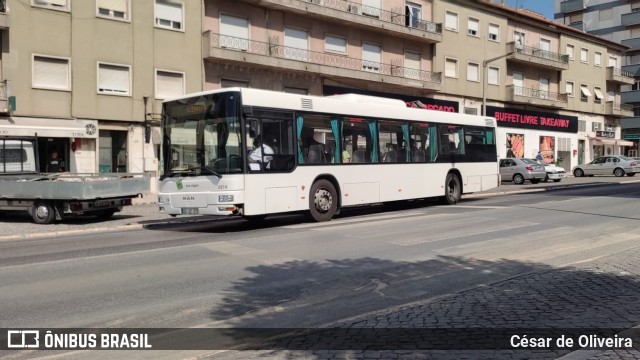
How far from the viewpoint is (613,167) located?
36969 mm

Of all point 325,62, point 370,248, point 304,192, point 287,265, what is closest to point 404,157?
point 304,192

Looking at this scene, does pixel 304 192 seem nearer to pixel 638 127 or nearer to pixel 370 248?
pixel 370 248

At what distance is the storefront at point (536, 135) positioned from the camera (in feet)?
129

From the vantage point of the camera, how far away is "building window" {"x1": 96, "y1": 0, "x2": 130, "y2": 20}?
70.8ft

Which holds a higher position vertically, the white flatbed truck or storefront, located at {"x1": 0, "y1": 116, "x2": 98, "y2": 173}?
storefront, located at {"x1": 0, "y1": 116, "x2": 98, "y2": 173}

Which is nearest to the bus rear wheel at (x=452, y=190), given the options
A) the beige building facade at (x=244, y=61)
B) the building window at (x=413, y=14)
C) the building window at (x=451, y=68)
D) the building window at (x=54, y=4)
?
the beige building facade at (x=244, y=61)

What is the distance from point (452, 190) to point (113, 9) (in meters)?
15.3

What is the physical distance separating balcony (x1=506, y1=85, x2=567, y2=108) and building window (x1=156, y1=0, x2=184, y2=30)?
82.4 ft

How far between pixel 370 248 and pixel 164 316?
442cm

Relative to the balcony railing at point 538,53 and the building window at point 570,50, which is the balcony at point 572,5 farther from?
the balcony railing at point 538,53

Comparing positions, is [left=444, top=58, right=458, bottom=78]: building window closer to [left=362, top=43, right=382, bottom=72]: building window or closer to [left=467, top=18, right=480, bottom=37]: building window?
[left=467, top=18, right=480, bottom=37]: building window

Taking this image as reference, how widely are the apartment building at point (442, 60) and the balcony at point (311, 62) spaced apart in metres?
0.06

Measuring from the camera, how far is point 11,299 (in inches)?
238

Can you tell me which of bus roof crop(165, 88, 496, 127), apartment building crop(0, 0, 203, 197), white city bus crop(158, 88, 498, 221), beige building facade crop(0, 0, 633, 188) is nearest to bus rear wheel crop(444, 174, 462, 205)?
white city bus crop(158, 88, 498, 221)
